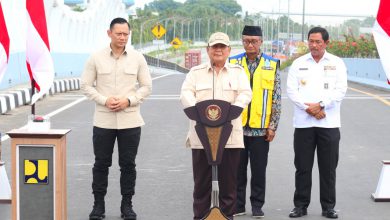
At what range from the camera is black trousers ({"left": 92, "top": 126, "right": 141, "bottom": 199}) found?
7.64m

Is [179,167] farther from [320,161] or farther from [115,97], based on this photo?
[115,97]

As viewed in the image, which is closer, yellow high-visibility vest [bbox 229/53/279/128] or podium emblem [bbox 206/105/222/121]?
podium emblem [bbox 206/105/222/121]

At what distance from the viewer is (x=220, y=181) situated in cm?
691

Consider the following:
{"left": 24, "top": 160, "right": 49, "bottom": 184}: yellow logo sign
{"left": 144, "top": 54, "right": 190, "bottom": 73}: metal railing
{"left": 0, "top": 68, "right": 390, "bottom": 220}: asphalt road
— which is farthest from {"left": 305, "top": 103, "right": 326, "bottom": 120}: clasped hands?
{"left": 144, "top": 54, "right": 190, "bottom": 73}: metal railing

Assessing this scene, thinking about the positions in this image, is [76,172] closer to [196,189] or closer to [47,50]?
[47,50]

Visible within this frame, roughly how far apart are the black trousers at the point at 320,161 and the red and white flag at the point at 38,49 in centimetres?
246

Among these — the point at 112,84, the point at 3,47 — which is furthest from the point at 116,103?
the point at 3,47

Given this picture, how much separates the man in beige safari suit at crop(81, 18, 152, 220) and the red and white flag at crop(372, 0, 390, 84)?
2669mm

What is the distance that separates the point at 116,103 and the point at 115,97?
0.10 meters

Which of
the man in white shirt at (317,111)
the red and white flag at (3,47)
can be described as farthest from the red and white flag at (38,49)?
the man in white shirt at (317,111)

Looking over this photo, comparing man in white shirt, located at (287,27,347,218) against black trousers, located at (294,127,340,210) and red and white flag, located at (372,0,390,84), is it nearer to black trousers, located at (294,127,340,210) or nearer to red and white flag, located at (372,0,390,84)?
black trousers, located at (294,127,340,210)

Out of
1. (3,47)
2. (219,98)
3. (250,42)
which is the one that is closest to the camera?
(219,98)

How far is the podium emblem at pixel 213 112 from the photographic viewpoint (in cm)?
622

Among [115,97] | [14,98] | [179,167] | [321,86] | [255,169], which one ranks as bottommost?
[179,167]
